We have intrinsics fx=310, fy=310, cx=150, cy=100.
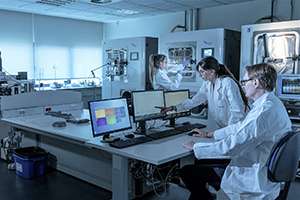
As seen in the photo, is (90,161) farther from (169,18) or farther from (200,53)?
(169,18)

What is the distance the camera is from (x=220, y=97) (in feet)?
9.38

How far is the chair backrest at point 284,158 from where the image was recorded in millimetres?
1718

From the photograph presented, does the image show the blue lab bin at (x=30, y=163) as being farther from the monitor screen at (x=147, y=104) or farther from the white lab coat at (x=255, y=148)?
the white lab coat at (x=255, y=148)

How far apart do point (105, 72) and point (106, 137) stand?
398 cm

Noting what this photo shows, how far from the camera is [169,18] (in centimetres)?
627

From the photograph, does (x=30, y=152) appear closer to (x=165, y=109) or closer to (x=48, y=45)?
(x=165, y=109)

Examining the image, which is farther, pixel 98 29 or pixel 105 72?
pixel 98 29

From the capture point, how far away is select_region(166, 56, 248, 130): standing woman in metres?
2.70

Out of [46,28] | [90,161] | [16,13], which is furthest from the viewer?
[46,28]

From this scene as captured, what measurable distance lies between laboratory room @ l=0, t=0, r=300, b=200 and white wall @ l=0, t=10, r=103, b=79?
2 cm

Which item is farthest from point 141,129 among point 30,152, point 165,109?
point 30,152

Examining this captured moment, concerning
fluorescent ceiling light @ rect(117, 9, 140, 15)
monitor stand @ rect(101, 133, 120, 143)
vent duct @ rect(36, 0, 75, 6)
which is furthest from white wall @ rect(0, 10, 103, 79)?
monitor stand @ rect(101, 133, 120, 143)

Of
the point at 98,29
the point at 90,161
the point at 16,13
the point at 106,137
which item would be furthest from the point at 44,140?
the point at 98,29

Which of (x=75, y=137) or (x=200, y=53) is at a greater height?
(x=200, y=53)
